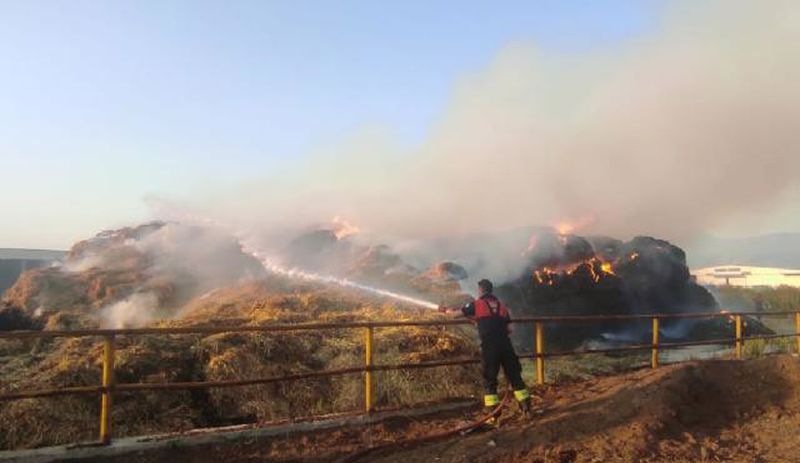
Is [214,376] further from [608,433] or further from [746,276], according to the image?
[746,276]

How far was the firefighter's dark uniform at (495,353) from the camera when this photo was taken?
8.01 m

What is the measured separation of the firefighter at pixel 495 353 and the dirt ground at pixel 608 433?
0.30 m

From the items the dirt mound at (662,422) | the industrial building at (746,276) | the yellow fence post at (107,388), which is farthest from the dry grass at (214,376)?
the industrial building at (746,276)

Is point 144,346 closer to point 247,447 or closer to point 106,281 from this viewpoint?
point 247,447

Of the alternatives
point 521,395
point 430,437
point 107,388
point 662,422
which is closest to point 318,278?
point 521,395

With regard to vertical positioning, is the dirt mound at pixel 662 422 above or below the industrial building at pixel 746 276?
below

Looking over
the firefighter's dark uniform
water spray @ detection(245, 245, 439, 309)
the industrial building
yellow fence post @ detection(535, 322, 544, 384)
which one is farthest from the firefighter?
the industrial building

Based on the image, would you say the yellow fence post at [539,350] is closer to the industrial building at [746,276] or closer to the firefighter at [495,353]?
the firefighter at [495,353]

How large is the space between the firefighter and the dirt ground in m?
0.30

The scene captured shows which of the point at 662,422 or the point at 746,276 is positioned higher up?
the point at 746,276

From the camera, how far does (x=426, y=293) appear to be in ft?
72.7

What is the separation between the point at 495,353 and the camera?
8023 millimetres

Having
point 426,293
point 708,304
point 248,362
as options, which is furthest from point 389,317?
point 708,304

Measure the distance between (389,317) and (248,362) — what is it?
15.2 ft
